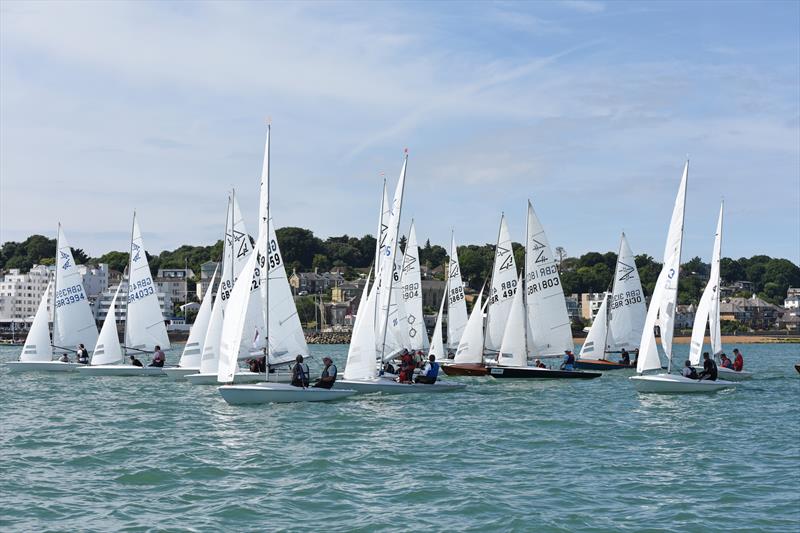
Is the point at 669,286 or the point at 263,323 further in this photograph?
the point at 669,286

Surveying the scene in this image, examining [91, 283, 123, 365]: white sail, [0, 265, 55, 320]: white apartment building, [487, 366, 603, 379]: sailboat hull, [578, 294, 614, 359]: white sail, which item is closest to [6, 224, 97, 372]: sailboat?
[91, 283, 123, 365]: white sail

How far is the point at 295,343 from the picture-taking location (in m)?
29.9

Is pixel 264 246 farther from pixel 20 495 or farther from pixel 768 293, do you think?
pixel 768 293

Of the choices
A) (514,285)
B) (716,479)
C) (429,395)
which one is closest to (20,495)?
(716,479)

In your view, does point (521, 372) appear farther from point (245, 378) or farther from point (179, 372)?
point (179, 372)

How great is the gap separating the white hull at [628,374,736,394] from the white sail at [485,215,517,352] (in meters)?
10.00

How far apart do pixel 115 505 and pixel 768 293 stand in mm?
197333

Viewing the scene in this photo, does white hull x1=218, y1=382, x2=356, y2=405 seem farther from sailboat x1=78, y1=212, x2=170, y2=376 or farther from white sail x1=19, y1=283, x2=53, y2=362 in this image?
white sail x1=19, y1=283, x2=53, y2=362

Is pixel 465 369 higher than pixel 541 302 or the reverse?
A: the reverse

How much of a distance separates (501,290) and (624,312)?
8927 millimetres

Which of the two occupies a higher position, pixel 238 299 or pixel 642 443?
pixel 238 299

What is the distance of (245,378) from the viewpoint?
31.7 meters

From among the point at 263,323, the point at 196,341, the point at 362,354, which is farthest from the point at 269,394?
the point at 196,341

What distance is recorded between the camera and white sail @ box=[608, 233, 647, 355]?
1811 inches
